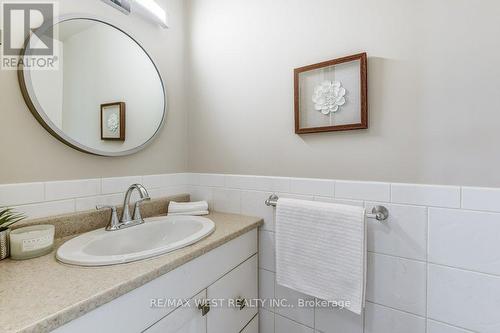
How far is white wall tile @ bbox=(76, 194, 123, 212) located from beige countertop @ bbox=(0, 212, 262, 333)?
0.26 metres

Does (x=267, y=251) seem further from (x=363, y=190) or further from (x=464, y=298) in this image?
(x=464, y=298)

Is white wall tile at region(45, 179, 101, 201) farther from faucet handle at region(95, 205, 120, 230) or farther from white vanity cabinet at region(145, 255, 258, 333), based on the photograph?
white vanity cabinet at region(145, 255, 258, 333)

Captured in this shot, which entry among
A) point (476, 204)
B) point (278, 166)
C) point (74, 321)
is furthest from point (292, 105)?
point (74, 321)

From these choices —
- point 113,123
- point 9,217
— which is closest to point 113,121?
point 113,123

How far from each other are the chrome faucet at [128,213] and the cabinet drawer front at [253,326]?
701 mm

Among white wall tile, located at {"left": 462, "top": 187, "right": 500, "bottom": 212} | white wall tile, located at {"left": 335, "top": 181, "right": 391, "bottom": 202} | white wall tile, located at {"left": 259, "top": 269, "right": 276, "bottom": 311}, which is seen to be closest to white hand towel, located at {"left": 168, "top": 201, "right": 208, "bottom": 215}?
white wall tile, located at {"left": 259, "top": 269, "right": 276, "bottom": 311}

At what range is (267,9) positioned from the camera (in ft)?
3.76

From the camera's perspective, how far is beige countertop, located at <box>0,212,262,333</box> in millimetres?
451

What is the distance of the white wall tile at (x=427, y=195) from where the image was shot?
77 centimetres

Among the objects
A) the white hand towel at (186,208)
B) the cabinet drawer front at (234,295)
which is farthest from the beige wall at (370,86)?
the cabinet drawer front at (234,295)

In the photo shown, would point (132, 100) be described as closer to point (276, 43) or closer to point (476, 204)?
point (276, 43)

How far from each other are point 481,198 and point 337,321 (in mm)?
719

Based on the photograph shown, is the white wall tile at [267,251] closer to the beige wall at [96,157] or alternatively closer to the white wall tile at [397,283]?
the white wall tile at [397,283]

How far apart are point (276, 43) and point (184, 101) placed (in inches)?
25.6
